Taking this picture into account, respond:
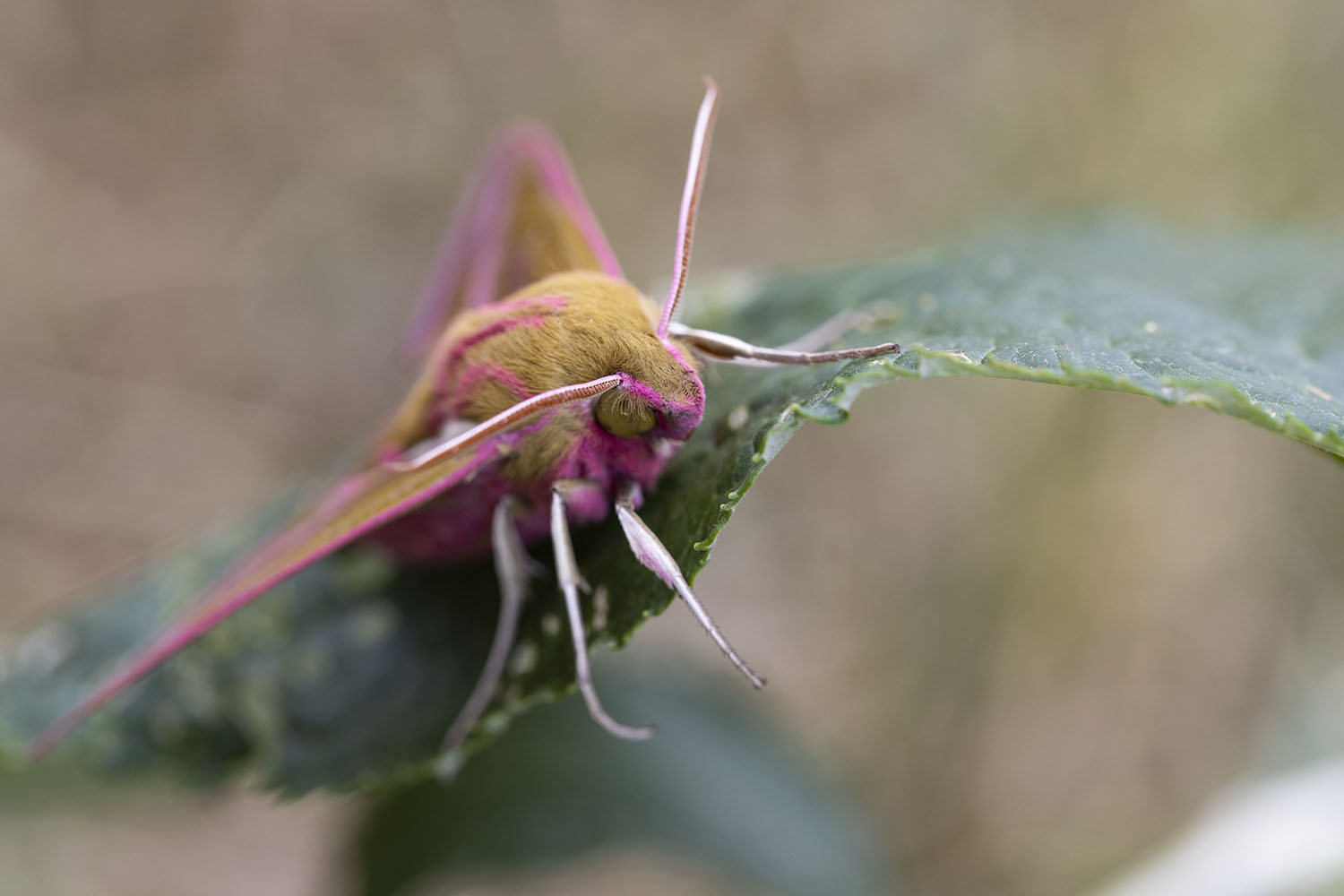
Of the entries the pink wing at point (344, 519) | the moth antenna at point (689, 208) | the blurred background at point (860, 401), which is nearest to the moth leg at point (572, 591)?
the pink wing at point (344, 519)

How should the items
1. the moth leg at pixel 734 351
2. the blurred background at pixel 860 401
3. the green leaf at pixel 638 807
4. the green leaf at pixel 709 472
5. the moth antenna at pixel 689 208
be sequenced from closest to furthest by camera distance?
the green leaf at pixel 709 472 → the moth antenna at pixel 689 208 → the moth leg at pixel 734 351 → the green leaf at pixel 638 807 → the blurred background at pixel 860 401

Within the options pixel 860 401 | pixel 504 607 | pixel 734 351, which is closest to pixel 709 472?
pixel 734 351

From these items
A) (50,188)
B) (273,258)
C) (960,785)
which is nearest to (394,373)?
(273,258)

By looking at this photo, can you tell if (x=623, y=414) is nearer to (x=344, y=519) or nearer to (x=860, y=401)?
(x=344, y=519)

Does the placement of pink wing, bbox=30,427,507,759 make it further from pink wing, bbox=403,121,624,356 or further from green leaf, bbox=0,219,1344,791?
pink wing, bbox=403,121,624,356

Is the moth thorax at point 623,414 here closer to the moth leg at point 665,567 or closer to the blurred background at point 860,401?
the moth leg at point 665,567

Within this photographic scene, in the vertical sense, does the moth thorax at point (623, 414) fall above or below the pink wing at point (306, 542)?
above
